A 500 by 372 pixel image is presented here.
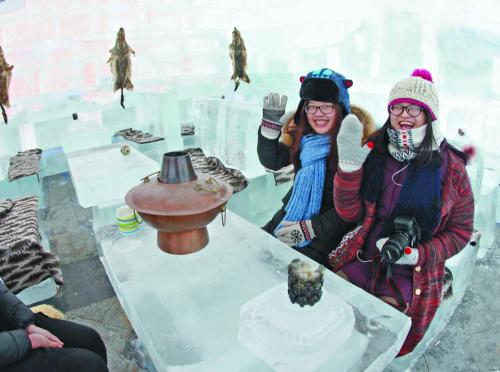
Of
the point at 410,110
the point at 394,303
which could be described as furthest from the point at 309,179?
the point at 394,303

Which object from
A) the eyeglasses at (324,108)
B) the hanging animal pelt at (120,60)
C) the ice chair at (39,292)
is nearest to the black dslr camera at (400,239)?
the eyeglasses at (324,108)

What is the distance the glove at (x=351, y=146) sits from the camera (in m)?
1.71

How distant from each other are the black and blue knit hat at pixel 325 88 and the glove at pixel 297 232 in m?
0.72

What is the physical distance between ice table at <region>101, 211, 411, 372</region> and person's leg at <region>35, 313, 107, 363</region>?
0.63 ft

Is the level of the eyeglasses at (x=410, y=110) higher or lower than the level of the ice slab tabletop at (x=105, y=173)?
higher

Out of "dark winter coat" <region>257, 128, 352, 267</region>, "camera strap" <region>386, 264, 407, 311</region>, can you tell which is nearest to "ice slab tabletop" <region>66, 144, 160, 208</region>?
"dark winter coat" <region>257, 128, 352, 267</region>

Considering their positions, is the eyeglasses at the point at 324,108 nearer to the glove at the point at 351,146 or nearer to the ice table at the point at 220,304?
the glove at the point at 351,146

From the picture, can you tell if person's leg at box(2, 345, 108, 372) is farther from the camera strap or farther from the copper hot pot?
the camera strap

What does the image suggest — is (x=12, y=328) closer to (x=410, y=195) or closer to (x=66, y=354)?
(x=66, y=354)

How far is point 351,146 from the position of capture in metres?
1.73

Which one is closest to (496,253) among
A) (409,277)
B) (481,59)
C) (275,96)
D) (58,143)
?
(481,59)

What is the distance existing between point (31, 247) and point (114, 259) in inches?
38.6

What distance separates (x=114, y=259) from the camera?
1857mm

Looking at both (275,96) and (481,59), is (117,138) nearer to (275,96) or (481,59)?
(275,96)
